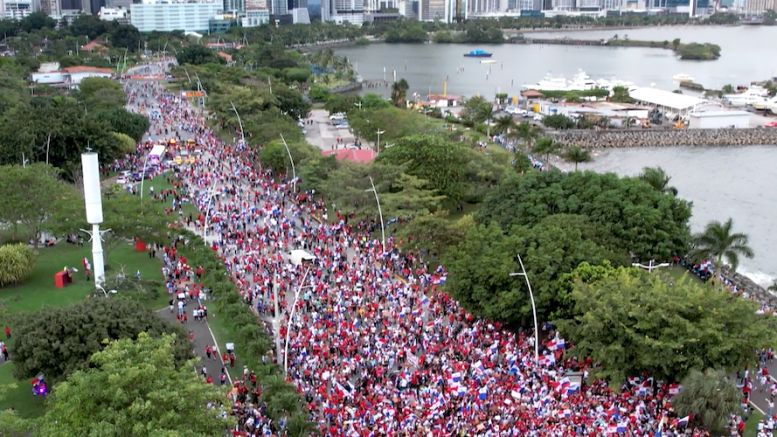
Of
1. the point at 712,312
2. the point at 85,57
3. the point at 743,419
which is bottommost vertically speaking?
the point at 743,419

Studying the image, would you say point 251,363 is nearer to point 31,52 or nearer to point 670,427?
point 670,427

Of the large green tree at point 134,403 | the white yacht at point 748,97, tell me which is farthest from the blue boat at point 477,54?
the large green tree at point 134,403

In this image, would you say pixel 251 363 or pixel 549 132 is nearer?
pixel 251 363

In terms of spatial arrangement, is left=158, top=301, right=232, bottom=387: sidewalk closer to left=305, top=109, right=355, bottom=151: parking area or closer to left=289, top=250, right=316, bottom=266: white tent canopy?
left=289, top=250, right=316, bottom=266: white tent canopy

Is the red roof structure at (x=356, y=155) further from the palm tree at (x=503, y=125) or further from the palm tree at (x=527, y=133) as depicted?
the palm tree at (x=503, y=125)

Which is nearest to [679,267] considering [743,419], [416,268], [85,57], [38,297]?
[416,268]

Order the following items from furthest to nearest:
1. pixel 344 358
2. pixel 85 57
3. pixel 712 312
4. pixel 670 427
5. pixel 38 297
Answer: pixel 85 57 < pixel 38 297 < pixel 344 358 < pixel 712 312 < pixel 670 427
